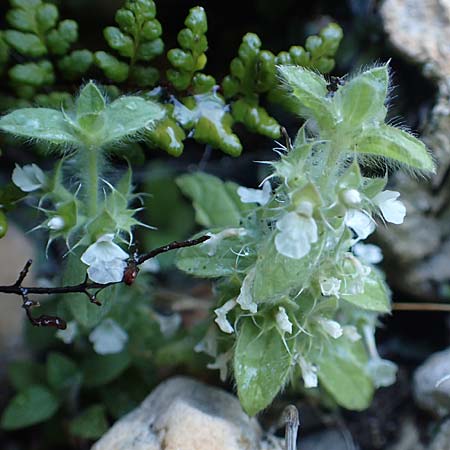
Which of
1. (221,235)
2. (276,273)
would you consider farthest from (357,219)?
(221,235)

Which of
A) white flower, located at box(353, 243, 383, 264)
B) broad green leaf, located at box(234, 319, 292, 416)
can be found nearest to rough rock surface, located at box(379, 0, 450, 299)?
white flower, located at box(353, 243, 383, 264)

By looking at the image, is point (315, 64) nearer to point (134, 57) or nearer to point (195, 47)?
point (195, 47)

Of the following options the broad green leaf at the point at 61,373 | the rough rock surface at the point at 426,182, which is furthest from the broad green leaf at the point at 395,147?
the broad green leaf at the point at 61,373

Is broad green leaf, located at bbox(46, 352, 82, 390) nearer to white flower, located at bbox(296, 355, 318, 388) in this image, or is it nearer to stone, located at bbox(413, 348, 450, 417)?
white flower, located at bbox(296, 355, 318, 388)

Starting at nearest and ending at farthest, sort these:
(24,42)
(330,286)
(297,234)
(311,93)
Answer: (297,234)
(311,93)
(330,286)
(24,42)

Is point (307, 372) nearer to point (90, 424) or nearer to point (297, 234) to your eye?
point (297, 234)

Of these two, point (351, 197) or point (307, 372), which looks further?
point (307, 372)

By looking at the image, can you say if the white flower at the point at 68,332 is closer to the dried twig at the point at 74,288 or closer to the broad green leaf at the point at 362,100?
the dried twig at the point at 74,288
